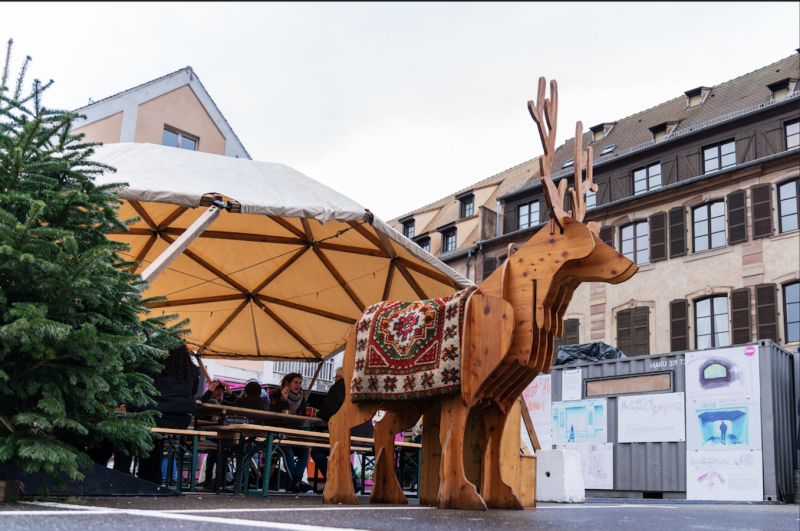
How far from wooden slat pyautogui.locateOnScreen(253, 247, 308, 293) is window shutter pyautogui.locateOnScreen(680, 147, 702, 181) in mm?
18684

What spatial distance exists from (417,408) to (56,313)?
113 inches

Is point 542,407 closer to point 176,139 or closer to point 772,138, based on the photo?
point 772,138

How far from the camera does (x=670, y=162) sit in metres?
26.9

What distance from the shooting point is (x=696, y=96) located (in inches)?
1180

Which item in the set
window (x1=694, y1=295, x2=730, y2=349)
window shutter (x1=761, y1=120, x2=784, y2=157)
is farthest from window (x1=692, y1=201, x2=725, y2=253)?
window shutter (x1=761, y1=120, x2=784, y2=157)

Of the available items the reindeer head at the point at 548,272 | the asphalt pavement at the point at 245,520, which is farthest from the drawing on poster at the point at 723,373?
the asphalt pavement at the point at 245,520

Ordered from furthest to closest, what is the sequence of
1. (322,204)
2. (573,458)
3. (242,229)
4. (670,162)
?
(670,162) < (242,229) < (573,458) < (322,204)

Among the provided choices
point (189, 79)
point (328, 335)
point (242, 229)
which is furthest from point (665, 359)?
point (189, 79)

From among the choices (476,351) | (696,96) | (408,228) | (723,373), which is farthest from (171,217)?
(408,228)

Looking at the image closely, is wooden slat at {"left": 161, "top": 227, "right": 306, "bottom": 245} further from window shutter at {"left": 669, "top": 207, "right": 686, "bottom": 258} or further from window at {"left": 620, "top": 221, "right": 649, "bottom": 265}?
window at {"left": 620, "top": 221, "right": 649, "bottom": 265}

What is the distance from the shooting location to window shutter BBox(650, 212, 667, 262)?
26172mm

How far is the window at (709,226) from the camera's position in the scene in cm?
2495

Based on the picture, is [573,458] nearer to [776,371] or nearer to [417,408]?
[417,408]

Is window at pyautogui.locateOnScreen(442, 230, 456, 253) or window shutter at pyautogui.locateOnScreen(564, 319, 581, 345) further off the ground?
window at pyautogui.locateOnScreen(442, 230, 456, 253)
